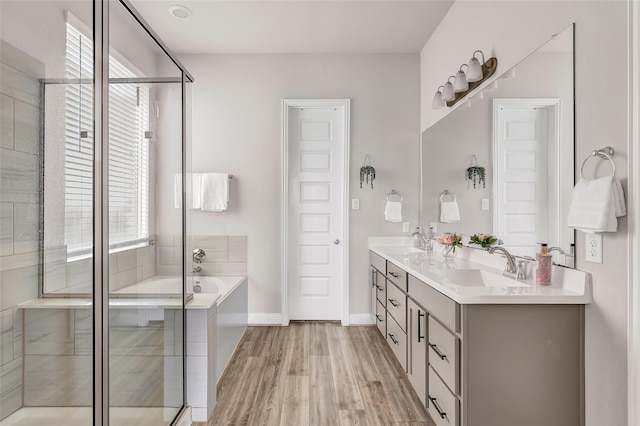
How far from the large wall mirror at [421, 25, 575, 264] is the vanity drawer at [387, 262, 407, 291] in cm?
56

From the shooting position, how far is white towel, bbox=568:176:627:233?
4.35 feet

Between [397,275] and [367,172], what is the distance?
1328 millimetres

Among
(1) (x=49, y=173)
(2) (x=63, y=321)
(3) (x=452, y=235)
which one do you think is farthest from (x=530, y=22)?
(2) (x=63, y=321)

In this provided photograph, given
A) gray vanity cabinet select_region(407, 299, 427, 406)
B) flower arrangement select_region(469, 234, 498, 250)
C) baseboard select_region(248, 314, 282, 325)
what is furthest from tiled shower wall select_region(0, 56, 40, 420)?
baseboard select_region(248, 314, 282, 325)

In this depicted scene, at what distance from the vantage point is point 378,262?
10.8 feet

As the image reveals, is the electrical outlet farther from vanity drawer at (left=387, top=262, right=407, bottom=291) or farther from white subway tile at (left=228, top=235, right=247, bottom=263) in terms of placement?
white subway tile at (left=228, top=235, right=247, bottom=263)

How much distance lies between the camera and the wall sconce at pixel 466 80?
2.35 m

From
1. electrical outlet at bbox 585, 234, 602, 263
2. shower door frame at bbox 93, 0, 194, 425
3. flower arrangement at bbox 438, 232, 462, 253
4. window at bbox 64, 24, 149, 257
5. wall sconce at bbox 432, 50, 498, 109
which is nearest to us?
window at bbox 64, 24, 149, 257

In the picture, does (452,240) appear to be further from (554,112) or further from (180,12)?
(180,12)

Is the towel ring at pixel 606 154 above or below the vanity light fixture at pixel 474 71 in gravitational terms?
below

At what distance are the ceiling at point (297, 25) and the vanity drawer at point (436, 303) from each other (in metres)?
2.12

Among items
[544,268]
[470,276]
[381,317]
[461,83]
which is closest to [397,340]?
[381,317]

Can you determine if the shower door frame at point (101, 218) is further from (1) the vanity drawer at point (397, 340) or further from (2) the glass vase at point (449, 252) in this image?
(2) the glass vase at point (449, 252)

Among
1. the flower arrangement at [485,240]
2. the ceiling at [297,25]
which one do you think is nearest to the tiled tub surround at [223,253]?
the ceiling at [297,25]
